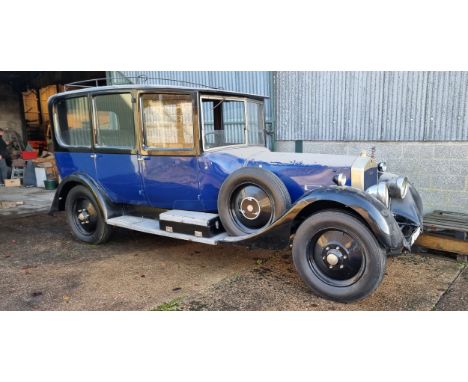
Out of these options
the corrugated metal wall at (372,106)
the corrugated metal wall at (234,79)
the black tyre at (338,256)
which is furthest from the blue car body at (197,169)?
the corrugated metal wall at (234,79)

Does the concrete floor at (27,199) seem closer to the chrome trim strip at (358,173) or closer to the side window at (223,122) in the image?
the side window at (223,122)

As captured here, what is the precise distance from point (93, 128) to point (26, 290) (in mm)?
2026

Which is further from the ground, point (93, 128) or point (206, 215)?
point (93, 128)

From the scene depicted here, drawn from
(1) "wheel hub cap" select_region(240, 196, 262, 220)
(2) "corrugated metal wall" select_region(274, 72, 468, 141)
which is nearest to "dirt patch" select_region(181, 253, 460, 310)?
(1) "wheel hub cap" select_region(240, 196, 262, 220)

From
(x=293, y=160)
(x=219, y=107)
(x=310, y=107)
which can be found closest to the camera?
(x=293, y=160)

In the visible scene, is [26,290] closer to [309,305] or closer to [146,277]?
[146,277]

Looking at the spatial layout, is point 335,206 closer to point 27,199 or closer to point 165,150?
point 165,150

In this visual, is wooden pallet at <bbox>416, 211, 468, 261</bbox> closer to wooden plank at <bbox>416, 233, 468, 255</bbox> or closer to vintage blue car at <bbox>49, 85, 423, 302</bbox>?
wooden plank at <bbox>416, 233, 468, 255</bbox>

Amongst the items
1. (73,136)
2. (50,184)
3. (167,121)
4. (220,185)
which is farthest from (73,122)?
(50,184)

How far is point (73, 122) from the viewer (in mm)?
4949

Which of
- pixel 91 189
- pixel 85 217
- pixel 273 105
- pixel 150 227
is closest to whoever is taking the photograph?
pixel 150 227

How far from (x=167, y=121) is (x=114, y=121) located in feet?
2.56

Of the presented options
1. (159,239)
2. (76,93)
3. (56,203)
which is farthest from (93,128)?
(159,239)

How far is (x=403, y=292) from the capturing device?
3422 mm
